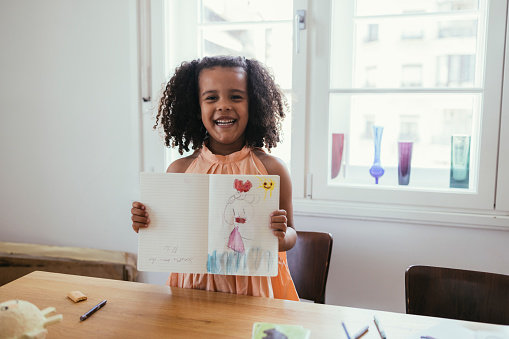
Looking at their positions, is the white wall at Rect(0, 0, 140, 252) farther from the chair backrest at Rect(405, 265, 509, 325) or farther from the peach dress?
the chair backrest at Rect(405, 265, 509, 325)

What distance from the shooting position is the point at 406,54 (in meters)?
1.89

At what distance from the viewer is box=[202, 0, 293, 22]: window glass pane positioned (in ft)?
6.24

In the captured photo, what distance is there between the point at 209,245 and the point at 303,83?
1.03 metres

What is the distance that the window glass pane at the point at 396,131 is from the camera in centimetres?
186

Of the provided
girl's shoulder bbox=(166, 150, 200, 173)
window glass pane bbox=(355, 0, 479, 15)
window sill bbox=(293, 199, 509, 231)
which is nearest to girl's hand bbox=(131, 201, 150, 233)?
girl's shoulder bbox=(166, 150, 200, 173)

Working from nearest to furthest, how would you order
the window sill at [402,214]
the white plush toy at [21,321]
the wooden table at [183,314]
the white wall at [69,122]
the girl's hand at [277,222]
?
the white plush toy at [21,321] < the wooden table at [183,314] < the girl's hand at [277,222] < the window sill at [402,214] < the white wall at [69,122]

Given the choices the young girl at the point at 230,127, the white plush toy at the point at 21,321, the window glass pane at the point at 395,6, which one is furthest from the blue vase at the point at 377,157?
the white plush toy at the point at 21,321

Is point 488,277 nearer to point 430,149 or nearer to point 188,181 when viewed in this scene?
point 188,181

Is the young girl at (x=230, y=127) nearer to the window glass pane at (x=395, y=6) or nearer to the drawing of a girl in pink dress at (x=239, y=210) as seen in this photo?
the drawing of a girl in pink dress at (x=239, y=210)

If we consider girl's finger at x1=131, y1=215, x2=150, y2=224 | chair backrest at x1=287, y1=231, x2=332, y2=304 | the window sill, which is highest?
girl's finger at x1=131, y1=215, x2=150, y2=224

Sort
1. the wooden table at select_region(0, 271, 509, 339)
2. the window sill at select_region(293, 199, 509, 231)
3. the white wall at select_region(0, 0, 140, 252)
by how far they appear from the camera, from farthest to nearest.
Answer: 1. the white wall at select_region(0, 0, 140, 252)
2. the window sill at select_region(293, 199, 509, 231)
3. the wooden table at select_region(0, 271, 509, 339)

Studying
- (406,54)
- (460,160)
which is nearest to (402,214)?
(460,160)

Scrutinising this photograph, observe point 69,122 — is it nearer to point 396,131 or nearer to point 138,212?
point 138,212

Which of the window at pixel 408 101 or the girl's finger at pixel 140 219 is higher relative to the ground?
the window at pixel 408 101
